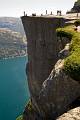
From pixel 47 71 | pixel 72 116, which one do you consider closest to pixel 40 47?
pixel 47 71

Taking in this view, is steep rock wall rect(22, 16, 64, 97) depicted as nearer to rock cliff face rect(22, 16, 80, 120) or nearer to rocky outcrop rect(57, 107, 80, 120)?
rock cliff face rect(22, 16, 80, 120)

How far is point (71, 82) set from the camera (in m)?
19.1

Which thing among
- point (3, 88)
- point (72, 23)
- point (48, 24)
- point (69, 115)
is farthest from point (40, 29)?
point (3, 88)

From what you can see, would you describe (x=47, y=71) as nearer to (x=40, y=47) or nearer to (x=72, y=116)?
(x=40, y=47)

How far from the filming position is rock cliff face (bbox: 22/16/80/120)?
63.5 ft

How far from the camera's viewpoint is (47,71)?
53594mm

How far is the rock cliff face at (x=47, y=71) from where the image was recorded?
1934 cm

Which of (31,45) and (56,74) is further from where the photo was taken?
(31,45)

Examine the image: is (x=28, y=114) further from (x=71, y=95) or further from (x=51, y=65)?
(x=71, y=95)

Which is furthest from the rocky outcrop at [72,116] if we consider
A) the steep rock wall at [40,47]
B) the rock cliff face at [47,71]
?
the steep rock wall at [40,47]

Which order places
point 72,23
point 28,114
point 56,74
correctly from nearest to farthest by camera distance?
point 56,74, point 72,23, point 28,114

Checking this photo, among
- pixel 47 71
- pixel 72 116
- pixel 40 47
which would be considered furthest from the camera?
pixel 40 47

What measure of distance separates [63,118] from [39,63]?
4040 centimetres

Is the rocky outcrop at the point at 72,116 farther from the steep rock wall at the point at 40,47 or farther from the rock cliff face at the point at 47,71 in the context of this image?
the steep rock wall at the point at 40,47
